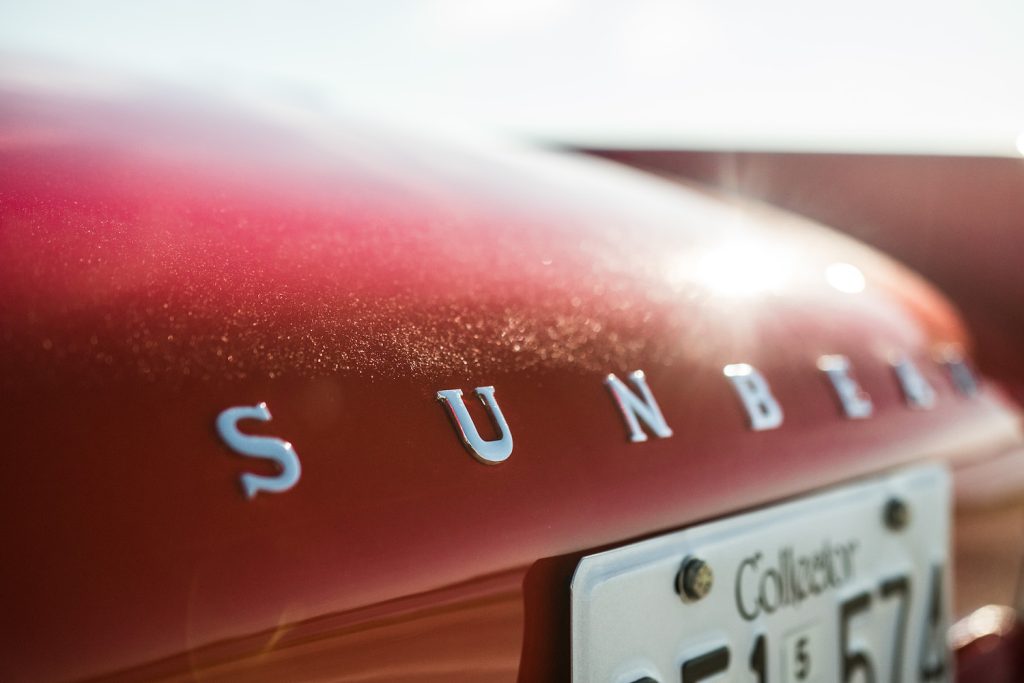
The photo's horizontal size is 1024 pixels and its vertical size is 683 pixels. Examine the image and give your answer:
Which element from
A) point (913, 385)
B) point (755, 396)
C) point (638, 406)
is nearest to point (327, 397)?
point (638, 406)

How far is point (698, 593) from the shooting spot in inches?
34.9

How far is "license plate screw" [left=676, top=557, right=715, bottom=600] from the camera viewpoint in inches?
34.4

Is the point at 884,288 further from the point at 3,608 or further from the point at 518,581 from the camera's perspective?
the point at 3,608

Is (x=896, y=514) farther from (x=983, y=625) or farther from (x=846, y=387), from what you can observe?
(x=983, y=625)

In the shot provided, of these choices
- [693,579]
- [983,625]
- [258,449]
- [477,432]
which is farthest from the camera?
[983,625]

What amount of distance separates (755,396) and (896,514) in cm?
28

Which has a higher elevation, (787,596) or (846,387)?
(846,387)

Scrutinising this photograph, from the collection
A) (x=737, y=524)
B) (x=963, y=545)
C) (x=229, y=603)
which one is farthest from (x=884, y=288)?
(x=229, y=603)

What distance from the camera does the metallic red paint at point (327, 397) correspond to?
0.57 metres

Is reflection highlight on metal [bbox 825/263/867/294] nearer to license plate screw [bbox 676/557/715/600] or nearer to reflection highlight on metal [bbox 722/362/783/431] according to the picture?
reflection highlight on metal [bbox 722/362/783/431]

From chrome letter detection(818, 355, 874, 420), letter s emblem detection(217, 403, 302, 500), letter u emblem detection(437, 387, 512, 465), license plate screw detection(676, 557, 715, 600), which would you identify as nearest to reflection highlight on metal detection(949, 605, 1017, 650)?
chrome letter detection(818, 355, 874, 420)

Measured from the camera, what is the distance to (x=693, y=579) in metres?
0.88

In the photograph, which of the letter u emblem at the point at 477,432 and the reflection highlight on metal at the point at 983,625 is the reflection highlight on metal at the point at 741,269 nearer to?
the letter u emblem at the point at 477,432

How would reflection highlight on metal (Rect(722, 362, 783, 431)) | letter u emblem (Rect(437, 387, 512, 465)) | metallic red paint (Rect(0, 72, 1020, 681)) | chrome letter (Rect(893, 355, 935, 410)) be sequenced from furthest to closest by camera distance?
chrome letter (Rect(893, 355, 935, 410)) → reflection highlight on metal (Rect(722, 362, 783, 431)) → letter u emblem (Rect(437, 387, 512, 465)) → metallic red paint (Rect(0, 72, 1020, 681))
